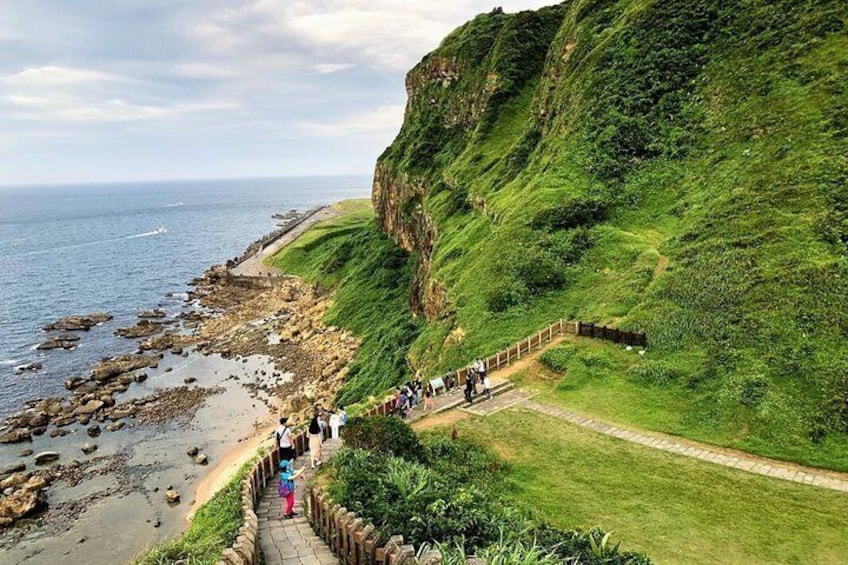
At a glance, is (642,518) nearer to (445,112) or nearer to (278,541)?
(278,541)

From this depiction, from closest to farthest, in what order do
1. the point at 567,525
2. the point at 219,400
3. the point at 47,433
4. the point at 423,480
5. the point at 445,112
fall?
the point at 423,480
the point at 567,525
the point at 47,433
the point at 219,400
the point at 445,112

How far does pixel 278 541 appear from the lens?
13.4 metres

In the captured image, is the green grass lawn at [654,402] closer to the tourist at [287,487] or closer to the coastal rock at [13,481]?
the tourist at [287,487]

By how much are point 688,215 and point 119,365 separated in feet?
177

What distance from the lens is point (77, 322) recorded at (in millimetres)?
78000

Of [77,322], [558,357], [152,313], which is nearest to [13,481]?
[558,357]

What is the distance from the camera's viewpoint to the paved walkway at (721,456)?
1722 cm

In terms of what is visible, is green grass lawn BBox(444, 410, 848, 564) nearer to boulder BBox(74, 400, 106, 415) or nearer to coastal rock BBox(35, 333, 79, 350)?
boulder BBox(74, 400, 106, 415)

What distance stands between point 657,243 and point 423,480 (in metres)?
27.0

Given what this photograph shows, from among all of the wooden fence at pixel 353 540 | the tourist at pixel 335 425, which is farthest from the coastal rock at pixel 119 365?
the wooden fence at pixel 353 540

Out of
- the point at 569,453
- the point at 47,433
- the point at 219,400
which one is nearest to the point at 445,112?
the point at 219,400

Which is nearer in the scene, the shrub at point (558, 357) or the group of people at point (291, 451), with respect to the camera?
the group of people at point (291, 451)

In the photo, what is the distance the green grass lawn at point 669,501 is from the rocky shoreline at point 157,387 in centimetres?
2523

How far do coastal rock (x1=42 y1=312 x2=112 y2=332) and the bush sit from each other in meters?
72.7
